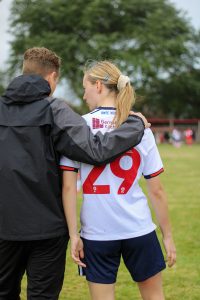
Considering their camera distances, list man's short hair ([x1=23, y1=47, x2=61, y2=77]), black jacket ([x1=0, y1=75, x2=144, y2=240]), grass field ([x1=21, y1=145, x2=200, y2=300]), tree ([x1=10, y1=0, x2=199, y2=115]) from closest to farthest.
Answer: black jacket ([x1=0, y1=75, x2=144, y2=240])
man's short hair ([x1=23, y1=47, x2=61, y2=77])
grass field ([x1=21, y1=145, x2=200, y2=300])
tree ([x1=10, y1=0, x2=199, y2=115])

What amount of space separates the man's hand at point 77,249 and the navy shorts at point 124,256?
0.10 ft

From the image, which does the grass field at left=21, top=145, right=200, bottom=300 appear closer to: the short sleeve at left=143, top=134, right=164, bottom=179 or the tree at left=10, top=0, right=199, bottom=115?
the short sleeve at left=143, top=134, right=164, bottom=179

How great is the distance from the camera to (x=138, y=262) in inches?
122

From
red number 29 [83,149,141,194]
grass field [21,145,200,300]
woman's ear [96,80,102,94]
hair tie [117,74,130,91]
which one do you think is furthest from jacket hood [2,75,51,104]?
grass field [21,145,200,300]

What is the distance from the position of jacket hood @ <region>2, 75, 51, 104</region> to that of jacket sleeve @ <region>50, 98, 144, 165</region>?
9 cm

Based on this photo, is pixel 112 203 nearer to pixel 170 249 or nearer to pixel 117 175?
pixel 117 175

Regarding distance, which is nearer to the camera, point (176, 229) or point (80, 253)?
point (80, 253)

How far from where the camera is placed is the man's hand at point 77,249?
299 cm

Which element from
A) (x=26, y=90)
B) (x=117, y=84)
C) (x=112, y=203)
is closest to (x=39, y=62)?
(x=26, y=90)

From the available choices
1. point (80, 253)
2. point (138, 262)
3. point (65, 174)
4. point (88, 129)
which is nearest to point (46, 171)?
point (65, 174)

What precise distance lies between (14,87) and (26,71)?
21 cm

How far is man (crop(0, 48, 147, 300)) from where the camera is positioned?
2.88m

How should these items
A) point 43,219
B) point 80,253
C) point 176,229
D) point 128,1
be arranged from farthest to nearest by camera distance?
point 128,1 → point 176,229 → point 80,253 → point 43,219

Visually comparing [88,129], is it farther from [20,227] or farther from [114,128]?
[20,227]
